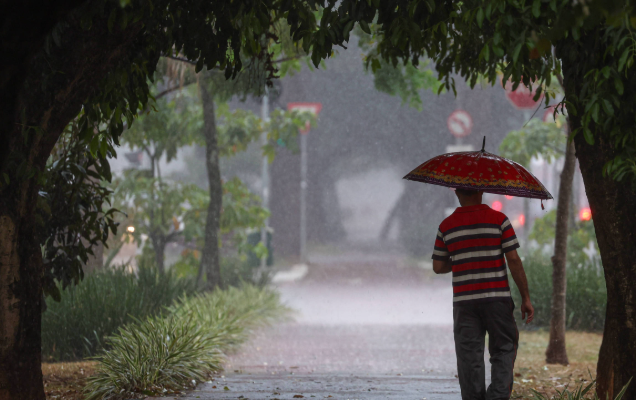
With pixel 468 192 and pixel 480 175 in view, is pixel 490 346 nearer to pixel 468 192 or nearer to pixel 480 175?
pixel 468 192

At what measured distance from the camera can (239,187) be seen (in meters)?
13.5

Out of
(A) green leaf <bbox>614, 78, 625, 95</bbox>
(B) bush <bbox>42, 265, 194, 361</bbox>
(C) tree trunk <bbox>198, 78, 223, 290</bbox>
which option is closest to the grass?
(A) green leaf <bbox>614, 78, 625, 95</bbox>

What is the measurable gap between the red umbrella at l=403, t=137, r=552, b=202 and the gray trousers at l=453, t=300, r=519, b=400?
732 millimetres

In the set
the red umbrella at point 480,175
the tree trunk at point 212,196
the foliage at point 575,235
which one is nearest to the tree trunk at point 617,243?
the red umbrella at point 480,175

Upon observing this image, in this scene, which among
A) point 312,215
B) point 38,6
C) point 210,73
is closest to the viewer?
point 38,6

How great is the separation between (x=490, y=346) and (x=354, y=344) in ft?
22.5

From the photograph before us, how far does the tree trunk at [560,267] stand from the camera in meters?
7.50

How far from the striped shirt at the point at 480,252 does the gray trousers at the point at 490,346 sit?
7 centimetres

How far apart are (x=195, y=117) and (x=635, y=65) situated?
9812mm

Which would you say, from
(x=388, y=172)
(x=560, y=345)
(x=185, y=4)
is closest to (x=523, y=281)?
(x=185, y=4)

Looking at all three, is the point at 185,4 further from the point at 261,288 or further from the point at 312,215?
the point at 312,215

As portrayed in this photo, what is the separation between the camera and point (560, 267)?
25.0ft

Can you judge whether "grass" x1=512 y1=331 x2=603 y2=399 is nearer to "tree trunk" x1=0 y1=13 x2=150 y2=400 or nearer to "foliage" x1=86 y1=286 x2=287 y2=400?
"foliage" x1=86 y1=286 x2=287 y2=400

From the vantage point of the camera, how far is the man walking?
4.03 m
